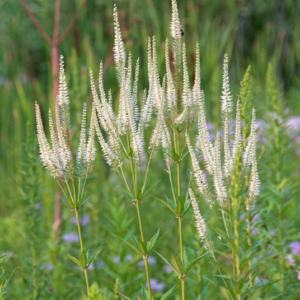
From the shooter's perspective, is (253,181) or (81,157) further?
(81,157)

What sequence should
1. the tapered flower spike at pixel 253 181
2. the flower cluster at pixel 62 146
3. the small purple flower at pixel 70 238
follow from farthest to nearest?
the small purple flower at pixel 70 238 → the flower cluster at pixel 62 146 → the tapered flower spike at pixel 253 181

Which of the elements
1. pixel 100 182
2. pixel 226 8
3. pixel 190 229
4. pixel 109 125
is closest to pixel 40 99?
pixel 100 182

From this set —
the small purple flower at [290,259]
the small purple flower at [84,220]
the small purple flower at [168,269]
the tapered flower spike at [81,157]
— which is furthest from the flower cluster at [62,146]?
the small purple flower at [84,220]

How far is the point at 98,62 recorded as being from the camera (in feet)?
17.5

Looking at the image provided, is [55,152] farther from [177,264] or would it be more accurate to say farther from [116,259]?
[116,259]

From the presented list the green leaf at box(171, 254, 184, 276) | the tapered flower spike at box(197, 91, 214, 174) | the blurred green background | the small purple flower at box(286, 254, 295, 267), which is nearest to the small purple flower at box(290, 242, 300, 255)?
the small purple flower at box(286, 254, 295, 267)

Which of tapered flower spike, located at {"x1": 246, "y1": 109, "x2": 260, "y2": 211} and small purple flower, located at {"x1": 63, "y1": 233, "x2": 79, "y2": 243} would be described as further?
small purple flower, located at {"x1": 63, "y1": 233, "x2": 79, "y2": 243}

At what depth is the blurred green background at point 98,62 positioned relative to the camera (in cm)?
303

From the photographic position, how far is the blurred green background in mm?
3029

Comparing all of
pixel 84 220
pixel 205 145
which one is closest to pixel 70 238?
pixel 84 220

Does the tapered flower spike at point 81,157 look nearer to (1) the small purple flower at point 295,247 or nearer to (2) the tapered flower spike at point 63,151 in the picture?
(2) the tapered flower spike at point 63,151

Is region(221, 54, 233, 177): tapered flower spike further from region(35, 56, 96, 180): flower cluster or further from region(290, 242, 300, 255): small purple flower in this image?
region(290, 242, 300, 255): small purple flower

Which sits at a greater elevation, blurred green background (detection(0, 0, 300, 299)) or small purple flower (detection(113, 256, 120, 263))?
blurred green background (detection(0, 0, 300, 299))

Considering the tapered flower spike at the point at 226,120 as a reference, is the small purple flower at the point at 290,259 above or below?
below
